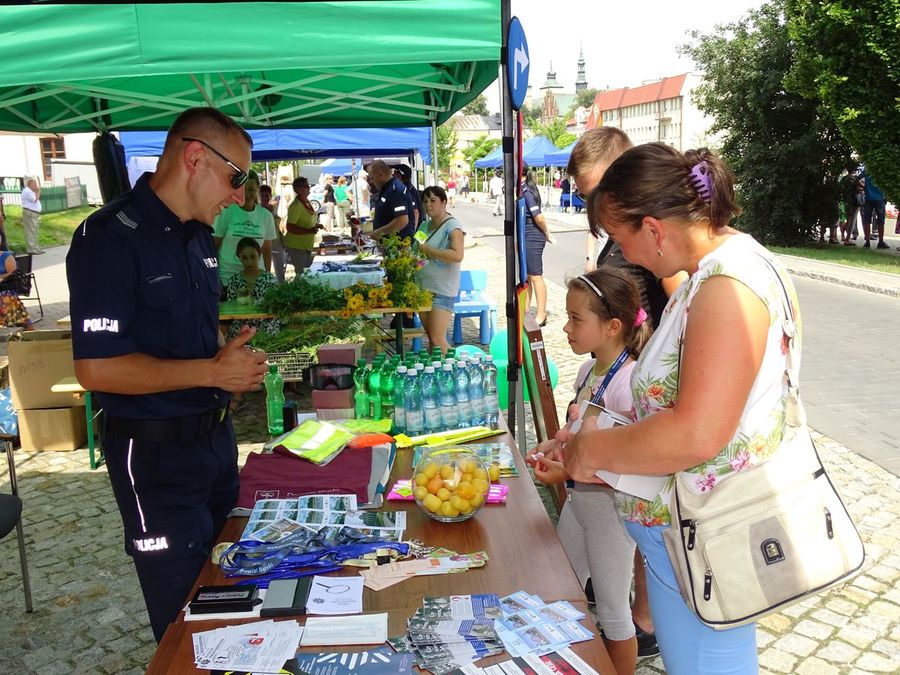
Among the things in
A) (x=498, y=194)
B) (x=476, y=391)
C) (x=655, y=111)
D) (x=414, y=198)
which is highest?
(x=655, y=111)

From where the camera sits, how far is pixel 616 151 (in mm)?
3186

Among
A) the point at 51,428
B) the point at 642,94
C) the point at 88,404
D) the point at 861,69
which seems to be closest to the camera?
the point at 88,404

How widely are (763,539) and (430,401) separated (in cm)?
179

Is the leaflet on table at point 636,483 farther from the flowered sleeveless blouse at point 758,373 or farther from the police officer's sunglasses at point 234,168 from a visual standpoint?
the police officer's sunglasses at point 234,168

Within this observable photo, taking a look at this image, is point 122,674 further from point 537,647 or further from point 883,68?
point 883,68

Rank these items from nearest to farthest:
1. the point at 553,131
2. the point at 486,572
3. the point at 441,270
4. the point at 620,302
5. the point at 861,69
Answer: the point at 486,572 → the point at 620,302 → the point at 441,270 → the point at 861,69 → the point at 553,131

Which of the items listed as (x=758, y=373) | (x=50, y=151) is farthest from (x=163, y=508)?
(x=50, y=151)

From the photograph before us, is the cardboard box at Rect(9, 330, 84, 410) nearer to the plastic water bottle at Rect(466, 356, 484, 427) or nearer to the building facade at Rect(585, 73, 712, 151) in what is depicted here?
the plastic water bottle at Rect(466, 356, 484, 427)

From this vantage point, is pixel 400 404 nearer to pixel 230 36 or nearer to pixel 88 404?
pixel 230 36

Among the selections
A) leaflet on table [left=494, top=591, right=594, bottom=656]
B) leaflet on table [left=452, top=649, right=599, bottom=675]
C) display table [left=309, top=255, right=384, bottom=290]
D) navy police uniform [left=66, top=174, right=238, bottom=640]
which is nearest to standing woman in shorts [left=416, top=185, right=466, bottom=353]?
display table [left=309, top=255, right=384, bottom=290]

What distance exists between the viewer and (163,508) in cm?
226

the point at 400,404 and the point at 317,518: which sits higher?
the point at 400,404

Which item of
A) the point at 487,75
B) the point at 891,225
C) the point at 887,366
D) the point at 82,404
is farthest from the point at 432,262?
the point at 891,225

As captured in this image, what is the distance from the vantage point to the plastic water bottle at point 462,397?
3195 mm
